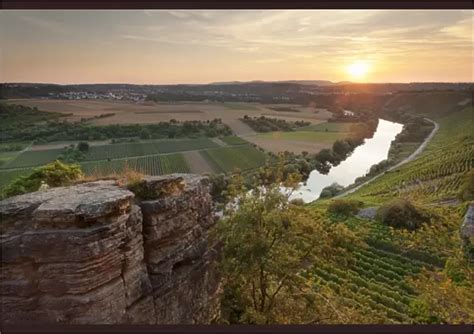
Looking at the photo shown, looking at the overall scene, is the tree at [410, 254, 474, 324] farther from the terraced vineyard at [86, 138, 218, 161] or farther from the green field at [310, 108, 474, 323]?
the terraced vineyard at [86, 138, 218, 161]

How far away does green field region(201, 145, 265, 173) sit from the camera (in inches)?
301

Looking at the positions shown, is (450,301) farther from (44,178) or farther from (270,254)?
(44,178)

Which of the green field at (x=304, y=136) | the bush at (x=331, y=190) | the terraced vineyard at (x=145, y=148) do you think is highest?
the green field at (x=304, y=136)

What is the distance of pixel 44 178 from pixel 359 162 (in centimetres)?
633

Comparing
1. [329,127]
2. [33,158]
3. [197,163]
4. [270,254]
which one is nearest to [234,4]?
[270,254]

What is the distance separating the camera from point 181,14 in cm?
652

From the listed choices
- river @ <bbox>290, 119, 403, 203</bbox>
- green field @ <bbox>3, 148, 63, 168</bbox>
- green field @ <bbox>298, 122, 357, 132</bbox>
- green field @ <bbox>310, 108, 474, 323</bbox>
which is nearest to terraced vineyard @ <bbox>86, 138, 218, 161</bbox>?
green field @ <bbox>3, 148, 63, 168</bbox>

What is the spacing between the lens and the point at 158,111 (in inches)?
318

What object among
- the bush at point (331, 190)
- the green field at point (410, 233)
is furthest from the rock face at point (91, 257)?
the bush at point (331, 190)

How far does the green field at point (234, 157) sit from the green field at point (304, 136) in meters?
0.56

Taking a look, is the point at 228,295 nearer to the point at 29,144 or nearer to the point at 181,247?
the point at 181,247

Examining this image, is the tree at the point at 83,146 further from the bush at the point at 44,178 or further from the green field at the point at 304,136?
the green field at the point at 304,136

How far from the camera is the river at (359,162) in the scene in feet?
29.2

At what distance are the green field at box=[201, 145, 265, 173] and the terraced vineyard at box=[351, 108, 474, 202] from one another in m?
3.60
